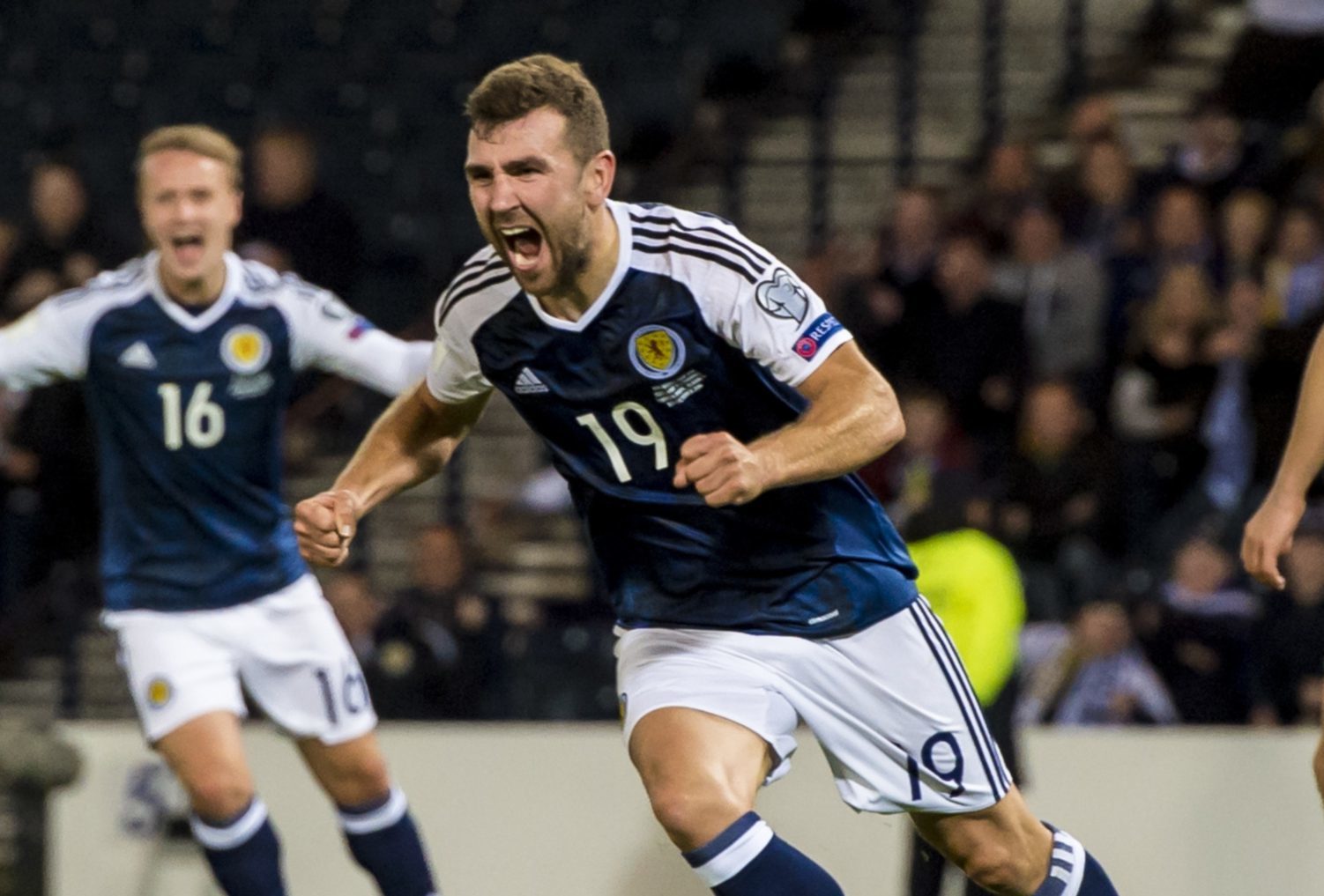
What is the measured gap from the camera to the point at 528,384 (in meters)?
3.93

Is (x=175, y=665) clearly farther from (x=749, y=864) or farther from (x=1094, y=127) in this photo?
(x=1094, y=127)

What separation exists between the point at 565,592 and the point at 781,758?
17.7 feet

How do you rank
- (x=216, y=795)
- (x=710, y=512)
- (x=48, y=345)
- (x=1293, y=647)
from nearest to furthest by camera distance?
1. (x=710, y=512)
2. (x=216, y=795)
3. (x=48, y=345)
4. (x=1293, y=647)

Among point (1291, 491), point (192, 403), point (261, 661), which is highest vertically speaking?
point (1291, 491)

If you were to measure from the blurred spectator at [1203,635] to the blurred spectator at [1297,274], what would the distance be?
1.31m

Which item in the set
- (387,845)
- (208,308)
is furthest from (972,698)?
(208,308)

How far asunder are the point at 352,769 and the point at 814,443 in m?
2.28

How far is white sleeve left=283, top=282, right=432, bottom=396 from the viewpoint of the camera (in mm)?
5430

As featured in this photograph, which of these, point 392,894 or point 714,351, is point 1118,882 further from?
point 714,351

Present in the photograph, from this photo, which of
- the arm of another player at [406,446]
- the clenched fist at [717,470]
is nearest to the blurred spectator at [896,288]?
the arm of another player at [406,446]

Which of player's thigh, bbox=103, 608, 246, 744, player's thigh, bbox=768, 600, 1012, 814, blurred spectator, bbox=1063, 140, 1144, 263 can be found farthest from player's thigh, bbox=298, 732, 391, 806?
blurred spectator, bbox=1063, 140, 1144, 263

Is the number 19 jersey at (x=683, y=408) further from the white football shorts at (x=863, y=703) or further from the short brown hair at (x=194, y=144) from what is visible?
the short brown hair at (x=194, y=144)

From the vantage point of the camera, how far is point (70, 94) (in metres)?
11.6

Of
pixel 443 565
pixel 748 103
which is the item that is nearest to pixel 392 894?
pixel 443 565
